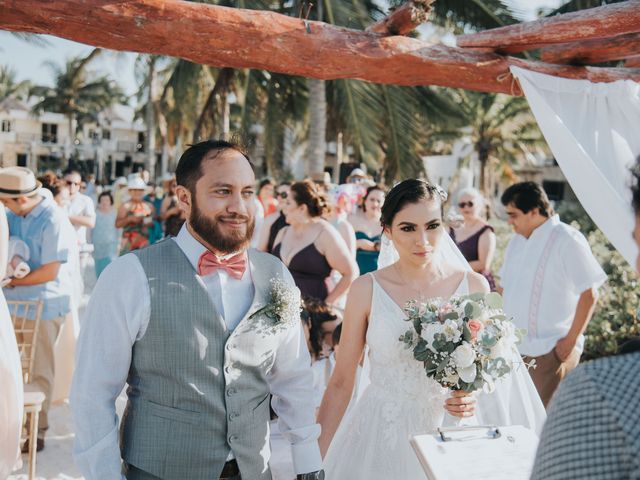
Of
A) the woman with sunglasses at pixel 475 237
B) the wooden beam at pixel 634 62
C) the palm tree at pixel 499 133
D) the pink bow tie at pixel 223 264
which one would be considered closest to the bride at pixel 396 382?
the pink bow tie at pixel 223 264

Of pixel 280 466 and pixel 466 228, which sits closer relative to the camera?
pixel 280 466

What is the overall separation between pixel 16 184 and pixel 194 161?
3.25 meters

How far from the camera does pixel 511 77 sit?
4586 mm

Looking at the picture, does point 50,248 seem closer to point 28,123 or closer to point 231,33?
point 231,33

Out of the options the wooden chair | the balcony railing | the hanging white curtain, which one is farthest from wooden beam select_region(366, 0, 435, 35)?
the balcony railing

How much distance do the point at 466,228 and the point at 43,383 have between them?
4.60 meters

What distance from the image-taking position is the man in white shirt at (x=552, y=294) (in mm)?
4562

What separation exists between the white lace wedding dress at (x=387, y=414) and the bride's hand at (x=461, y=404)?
0.21 m

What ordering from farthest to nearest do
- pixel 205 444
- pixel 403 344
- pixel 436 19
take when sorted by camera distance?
pixel 436 19 → pixel 403 344 → pixel 205 444

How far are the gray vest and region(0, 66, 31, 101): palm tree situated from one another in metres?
82.1

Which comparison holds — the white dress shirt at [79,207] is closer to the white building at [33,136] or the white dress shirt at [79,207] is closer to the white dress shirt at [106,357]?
the white dress shirt at [106,357]

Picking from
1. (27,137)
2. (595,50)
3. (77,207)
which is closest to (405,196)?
(595,50)

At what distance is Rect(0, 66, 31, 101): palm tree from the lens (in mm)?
74875

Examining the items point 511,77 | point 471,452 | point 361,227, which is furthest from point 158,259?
point 361,227
